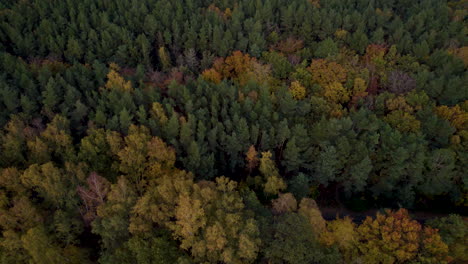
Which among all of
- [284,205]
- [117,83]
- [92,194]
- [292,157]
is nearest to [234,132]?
A: [292,157]

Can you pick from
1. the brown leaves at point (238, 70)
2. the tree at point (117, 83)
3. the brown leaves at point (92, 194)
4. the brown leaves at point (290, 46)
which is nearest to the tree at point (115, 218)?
the brown leaves at point (92, 194)

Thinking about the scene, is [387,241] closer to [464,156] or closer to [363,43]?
[464,156]

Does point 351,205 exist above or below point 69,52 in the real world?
below

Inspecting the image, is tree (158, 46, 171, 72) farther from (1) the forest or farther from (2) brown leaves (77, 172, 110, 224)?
(2) brown leaves (77, 172, 110, 224)

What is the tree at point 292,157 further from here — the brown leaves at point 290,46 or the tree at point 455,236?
the brown leaves at point 290,46

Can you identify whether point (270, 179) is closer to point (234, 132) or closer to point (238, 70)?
point (234, 132)

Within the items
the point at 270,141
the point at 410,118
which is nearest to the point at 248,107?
the point at 270,141

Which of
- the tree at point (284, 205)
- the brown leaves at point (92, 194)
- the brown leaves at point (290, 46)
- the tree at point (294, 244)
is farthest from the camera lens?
the brown leaves at point (290, 46)

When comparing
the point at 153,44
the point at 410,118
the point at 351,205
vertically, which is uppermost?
the point at 410,118
